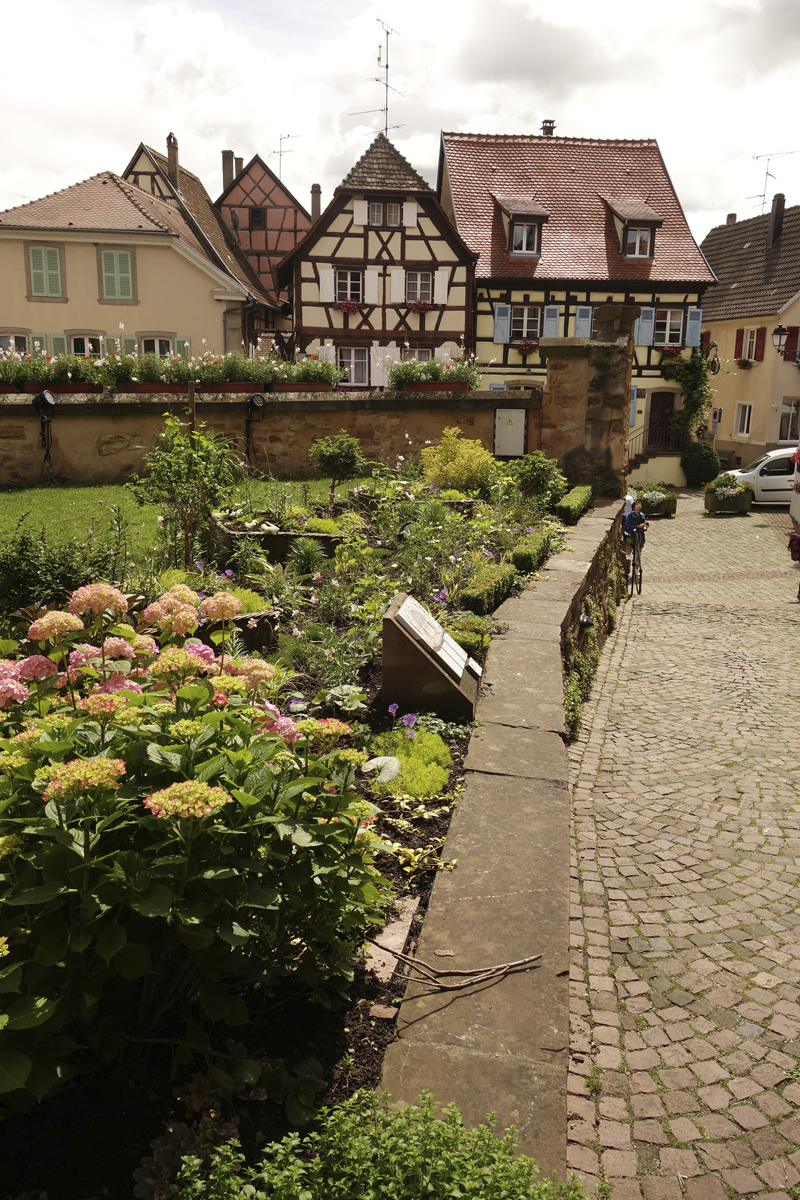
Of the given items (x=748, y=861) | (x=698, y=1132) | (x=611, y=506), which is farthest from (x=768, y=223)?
(x=698, y=1132)

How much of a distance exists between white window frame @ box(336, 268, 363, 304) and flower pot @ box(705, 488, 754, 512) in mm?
11044

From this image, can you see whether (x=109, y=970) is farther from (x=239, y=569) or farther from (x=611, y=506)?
(x=611, y=506)

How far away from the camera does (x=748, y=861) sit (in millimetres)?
4594

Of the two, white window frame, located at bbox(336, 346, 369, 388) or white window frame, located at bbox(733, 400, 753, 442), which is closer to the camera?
white window frame, located at bbox(336, 346, 369, 388)

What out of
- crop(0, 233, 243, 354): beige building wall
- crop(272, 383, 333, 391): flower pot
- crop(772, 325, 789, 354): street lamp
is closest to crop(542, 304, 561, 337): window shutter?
crop(772, 325, 789, 354): street lamp

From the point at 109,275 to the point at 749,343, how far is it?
21075 mm

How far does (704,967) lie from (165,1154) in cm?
238

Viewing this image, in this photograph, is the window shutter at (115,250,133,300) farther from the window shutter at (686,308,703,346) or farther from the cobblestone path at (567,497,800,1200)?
the cobblestone path at (567,497,800,1200)

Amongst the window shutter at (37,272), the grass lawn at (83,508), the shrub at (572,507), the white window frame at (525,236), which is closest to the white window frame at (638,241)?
the white window frame at (525,236)

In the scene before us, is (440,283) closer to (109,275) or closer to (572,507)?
(109,275)

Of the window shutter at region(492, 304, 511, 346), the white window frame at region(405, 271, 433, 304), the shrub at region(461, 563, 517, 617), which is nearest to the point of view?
the shrub at region(461, 563, 517, 617)

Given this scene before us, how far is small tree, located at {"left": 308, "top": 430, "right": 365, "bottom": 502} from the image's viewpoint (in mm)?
10742

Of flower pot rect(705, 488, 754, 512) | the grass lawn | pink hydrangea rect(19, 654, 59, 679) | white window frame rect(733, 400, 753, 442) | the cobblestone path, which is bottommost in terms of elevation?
the cobblestone path

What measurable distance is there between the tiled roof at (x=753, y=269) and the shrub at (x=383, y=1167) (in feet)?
104
